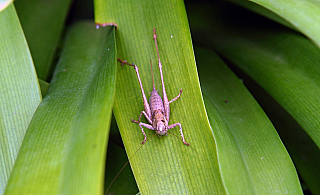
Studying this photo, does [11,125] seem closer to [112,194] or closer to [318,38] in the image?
[112,194]

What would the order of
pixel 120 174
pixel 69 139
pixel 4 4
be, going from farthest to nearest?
pixel 120 174, pixel 69 139, pixel 4 4

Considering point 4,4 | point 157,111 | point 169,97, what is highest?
point 4,4

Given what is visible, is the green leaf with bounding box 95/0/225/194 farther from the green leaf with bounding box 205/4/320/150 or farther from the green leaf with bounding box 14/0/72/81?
the green leaf with bounding box 14/0/72/81

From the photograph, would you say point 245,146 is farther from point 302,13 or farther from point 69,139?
point 69,139

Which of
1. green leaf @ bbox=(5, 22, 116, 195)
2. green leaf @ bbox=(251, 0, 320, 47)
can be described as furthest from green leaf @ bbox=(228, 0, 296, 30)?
green leaf @ bbox=(5, 22, 116, 195)

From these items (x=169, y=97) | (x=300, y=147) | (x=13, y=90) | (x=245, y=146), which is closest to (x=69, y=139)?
(x=13, y=90)

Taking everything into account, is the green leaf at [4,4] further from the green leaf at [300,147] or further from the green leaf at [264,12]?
the green leaf at [300,147]

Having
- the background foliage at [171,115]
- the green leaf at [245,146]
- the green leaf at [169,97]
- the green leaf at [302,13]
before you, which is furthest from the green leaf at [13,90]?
the green leaf at [302,13]
